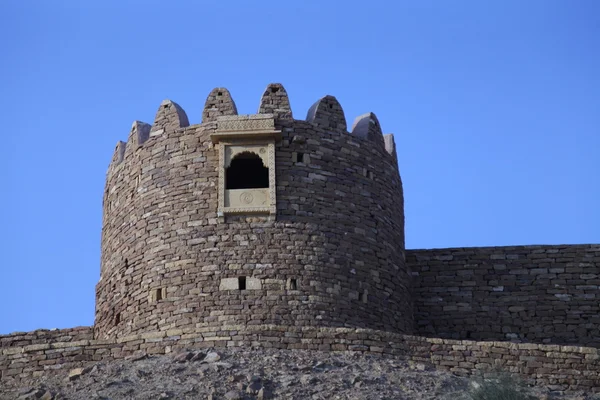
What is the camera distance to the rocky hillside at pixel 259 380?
97.9 feet

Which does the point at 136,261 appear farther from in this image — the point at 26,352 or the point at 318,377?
the point at 318,377

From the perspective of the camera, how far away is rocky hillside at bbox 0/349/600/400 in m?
29.8

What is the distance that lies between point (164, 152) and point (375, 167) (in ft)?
13.2

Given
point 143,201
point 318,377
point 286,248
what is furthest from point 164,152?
point 318,377

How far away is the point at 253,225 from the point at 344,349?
3072 mm

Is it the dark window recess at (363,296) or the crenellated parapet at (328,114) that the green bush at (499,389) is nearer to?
the dark window recess at (363,296)

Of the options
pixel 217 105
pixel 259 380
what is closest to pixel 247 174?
pixel 217 105

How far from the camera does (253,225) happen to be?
33.4 m

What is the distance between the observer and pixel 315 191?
3391 centimetres

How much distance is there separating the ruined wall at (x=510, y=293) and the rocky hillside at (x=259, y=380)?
4742 millimetres

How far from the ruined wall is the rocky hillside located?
15.6 ft

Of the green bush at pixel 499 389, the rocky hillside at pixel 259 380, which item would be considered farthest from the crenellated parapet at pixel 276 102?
the green bush at pixel 499 389

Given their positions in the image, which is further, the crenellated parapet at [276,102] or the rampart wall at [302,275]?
the crenellated parapet at [276,102]

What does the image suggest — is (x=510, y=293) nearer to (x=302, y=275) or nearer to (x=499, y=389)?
(x=302, y=275)
